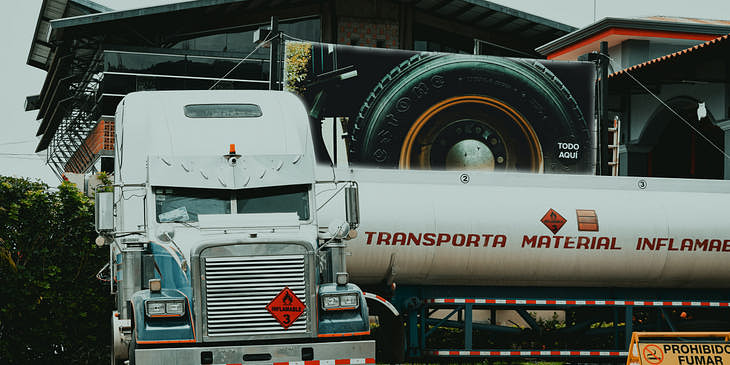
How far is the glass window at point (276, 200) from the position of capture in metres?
12.5

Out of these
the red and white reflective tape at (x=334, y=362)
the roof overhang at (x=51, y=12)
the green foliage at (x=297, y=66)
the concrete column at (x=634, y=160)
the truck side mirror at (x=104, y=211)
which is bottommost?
the red and white reflective tape at (x=334, y=362)

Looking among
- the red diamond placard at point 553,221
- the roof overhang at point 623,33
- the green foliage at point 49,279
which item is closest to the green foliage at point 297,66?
the green foliage at point 49,279

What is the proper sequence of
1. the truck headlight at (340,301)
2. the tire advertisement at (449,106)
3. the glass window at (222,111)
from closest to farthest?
the truck headlight at (340,301) → the glass window at (222,111) → the tire advertisement at (449,106)

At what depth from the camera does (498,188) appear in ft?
55.5

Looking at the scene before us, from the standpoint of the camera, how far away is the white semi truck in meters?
11.2

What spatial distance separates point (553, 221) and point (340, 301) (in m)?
6.27

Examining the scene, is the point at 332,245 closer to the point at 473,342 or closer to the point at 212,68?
the point at 473,342

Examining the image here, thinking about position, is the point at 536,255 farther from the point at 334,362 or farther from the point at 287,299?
the point at 287,299

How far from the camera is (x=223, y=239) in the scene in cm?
1129

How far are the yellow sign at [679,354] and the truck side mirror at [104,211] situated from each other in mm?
7196

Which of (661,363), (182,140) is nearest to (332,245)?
(182,140)

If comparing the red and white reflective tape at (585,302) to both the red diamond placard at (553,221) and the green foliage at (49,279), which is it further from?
the green foliage at (49,279)

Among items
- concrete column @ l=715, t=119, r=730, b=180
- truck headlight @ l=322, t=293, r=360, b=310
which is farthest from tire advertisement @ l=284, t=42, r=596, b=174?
truck headlight @ l=322, t=293, r=360, b=310

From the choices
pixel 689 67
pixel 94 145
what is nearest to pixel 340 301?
pixel 689 67
